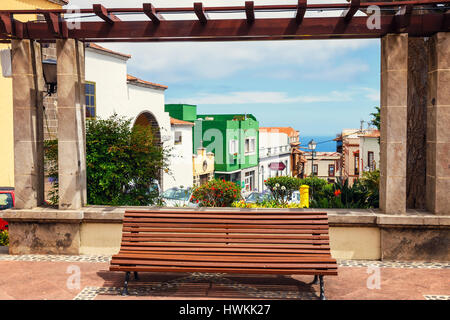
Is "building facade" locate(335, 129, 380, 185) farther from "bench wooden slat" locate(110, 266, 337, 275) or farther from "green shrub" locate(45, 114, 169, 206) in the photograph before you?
"bench wooden slat" locate(110, 266, 337, 275)

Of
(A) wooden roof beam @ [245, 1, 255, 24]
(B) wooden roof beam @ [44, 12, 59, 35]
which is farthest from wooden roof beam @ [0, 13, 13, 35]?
(A) wooden roof beam @ [245, 1, 255, 24]

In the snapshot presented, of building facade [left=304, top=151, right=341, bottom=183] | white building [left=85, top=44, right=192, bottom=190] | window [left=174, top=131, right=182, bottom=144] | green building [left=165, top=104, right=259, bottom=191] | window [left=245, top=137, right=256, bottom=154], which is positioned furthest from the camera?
building facade [left=304, top=151, right=341, bottom=183]

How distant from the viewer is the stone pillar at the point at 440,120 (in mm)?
6703

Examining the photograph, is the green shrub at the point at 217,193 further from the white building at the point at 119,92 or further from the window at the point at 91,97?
the window at the point at 91,97

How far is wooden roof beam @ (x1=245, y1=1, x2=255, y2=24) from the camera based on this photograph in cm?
647

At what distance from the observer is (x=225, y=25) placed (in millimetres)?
6945

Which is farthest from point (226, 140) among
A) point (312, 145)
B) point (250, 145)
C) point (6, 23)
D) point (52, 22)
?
point (52, 22)

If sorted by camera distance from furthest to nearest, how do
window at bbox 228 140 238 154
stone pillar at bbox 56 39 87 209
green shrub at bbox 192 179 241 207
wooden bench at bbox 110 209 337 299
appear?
window at bbox 228 140 238 154
green shrub at bbox 192 179 241 207
stone pillar at bbox 56 39 87 209
wooden bench at bbox 110 209 337 299

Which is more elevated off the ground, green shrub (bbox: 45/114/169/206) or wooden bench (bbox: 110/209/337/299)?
green shrub (bbox: 45/114/169/206)

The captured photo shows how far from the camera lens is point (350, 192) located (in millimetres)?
10156

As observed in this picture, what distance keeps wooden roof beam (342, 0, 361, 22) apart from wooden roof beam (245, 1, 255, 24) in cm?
134
